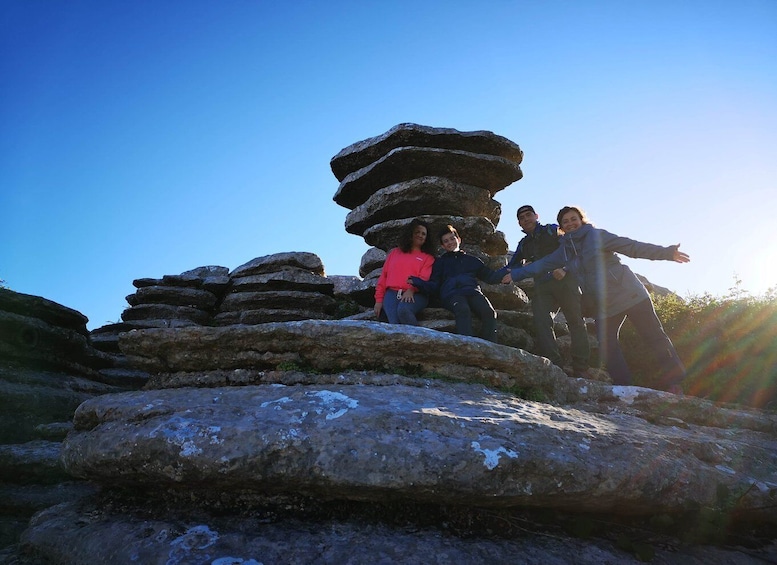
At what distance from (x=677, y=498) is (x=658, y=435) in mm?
806

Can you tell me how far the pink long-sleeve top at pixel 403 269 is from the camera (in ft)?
30.5

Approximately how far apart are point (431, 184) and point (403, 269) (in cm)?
314

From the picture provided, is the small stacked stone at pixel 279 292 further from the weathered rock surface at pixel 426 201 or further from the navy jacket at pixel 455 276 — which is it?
the navy jacket at pixel 455 276

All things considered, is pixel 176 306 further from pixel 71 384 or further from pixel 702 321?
pixel 702 321

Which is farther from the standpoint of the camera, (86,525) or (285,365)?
(285,365)

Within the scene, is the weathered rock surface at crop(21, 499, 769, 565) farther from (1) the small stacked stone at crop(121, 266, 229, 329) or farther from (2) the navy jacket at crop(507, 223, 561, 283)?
(1) the small stacked stone at crop(121, 266, 229, 329)

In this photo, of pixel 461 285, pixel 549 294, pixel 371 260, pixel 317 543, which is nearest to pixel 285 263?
pixel 371 260

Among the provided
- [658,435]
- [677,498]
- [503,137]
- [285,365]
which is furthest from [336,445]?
[503,137]

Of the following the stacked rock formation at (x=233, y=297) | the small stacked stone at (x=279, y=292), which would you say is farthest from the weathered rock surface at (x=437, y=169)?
the stacked rock formation at (x=233, y=297)

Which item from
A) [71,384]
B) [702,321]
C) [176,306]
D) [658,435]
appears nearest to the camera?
[658,435]

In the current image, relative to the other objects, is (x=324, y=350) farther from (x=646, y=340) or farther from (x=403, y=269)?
(x=646, y=340)

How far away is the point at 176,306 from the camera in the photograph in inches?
603

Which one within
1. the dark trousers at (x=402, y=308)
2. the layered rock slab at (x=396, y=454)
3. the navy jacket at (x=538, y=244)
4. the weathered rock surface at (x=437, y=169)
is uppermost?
the weathered rock surface at (x=437, y=169)

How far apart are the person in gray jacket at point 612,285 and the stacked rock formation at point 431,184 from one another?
2560 mm
